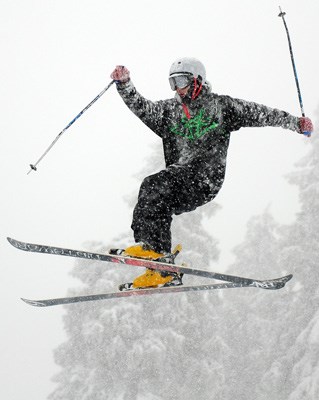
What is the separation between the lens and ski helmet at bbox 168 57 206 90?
5750mm

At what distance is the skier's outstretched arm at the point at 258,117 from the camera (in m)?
6.07

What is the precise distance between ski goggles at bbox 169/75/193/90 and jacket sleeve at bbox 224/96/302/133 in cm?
52

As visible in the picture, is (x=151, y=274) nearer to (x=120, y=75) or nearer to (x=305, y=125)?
(x=120, y=75)

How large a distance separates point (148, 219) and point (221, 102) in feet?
4.98

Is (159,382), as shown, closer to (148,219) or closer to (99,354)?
(99,354)

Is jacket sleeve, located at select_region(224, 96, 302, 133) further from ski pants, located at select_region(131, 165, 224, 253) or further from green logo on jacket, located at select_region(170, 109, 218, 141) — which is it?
ski pants, located at select_region(131, 165, 224, 253)

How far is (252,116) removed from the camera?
6.12 meters

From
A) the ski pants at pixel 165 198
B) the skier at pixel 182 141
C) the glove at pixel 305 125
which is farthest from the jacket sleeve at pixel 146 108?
the glove at pixel 305 125

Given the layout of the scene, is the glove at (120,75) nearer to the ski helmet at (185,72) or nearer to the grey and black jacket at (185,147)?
the grey and black jacket at (185,147)

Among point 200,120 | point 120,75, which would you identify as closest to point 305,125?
point 200,120

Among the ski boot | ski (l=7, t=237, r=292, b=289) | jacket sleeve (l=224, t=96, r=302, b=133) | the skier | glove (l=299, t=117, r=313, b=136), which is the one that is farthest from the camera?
glove (l=299, t=117, r=313, b=136)

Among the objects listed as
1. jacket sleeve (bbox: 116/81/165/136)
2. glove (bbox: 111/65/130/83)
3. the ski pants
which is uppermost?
glove (bbox: 111/65/130/83)

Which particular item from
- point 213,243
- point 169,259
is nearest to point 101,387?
point 213,243

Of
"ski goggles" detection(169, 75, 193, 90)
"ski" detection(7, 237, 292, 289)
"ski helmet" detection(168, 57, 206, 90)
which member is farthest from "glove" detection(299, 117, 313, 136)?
"ski" detection(7, 237, 292, 289)
